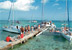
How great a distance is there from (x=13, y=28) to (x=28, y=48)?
6.02 metres

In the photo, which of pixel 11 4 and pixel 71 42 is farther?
pixel 11 4

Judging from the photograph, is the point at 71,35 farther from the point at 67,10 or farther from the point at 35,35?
the point at 35,35

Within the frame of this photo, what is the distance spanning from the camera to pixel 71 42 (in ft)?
22.5

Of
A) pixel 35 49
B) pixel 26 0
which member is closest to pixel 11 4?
pixel 26 0

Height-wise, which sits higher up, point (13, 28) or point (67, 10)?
point (67, 10)

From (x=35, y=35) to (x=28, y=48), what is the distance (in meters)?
3.17

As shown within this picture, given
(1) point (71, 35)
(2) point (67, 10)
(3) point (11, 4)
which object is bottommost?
(1) point (71, 35)

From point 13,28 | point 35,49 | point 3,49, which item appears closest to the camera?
point 3,49

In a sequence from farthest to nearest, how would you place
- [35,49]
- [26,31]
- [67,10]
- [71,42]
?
[26,31] < [67,10] < [71,42] < [35,49]

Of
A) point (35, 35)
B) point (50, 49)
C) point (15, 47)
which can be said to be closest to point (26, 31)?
point (35, 35)

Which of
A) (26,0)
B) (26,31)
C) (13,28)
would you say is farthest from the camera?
(13,28)

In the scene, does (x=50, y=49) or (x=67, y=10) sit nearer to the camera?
(x=50, y=49)

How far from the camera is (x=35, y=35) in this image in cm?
891

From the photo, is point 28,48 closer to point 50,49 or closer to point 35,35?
point 50,49
